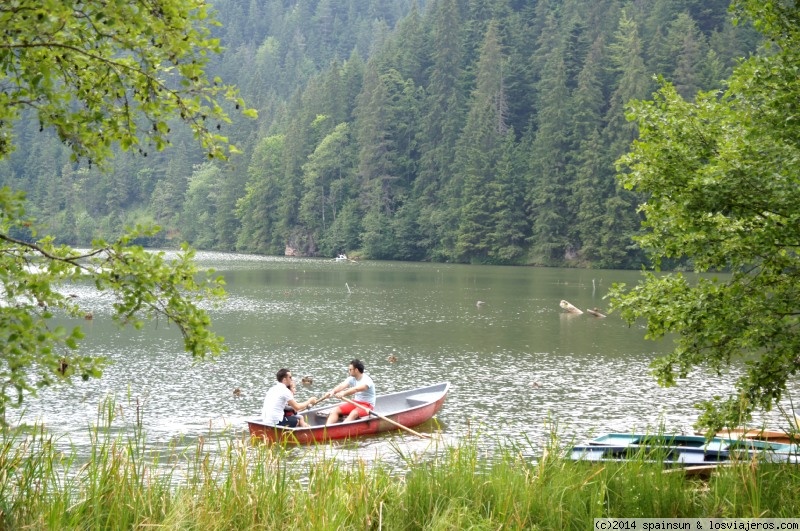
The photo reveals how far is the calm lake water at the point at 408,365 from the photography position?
53.4ft

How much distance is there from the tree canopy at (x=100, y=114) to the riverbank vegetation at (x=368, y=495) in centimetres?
86

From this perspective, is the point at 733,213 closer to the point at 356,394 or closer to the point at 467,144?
the point at 356,394

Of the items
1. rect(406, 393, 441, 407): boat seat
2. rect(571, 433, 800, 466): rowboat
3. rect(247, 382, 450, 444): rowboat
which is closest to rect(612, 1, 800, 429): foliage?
rect(571, 433, 800, 466): rowboat

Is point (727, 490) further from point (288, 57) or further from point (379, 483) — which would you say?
point (288, 57)

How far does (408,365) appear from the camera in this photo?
24.1 metres

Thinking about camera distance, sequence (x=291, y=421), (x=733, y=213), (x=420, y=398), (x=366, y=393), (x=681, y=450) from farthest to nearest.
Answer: (x=420, y=398) < (x=366, y=393) < (x=291, y=421) < (x=681, y=450) < (x=733, y=213)

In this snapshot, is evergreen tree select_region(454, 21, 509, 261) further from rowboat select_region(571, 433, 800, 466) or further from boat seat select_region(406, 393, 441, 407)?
rowboat select_region(571, 433, 800, 466)

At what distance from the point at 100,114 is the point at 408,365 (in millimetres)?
18883

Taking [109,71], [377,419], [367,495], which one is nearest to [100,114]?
[109,71]

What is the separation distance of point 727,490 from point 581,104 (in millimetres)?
72433

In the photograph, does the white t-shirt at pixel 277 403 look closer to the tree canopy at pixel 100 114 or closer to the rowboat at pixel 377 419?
the rowboat at pixel 377 419

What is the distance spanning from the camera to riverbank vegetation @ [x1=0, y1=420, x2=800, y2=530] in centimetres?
557

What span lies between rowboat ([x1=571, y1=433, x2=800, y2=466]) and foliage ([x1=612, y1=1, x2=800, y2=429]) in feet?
1.45

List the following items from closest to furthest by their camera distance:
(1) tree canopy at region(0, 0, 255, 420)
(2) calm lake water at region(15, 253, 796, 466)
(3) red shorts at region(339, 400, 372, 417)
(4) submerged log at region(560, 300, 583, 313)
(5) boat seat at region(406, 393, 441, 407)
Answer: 1. (1) tree canopy at region(0, 0, 255, 420)
2. (3) red shorts at region(339, 400, 372, 417)
3. (2) calm lake water at region(15, 253, 796, 466)
4. (5) boat seat at region(406, 393, 441, 407)
5. (4) submerged log at region(560, 300, 583, 313)
